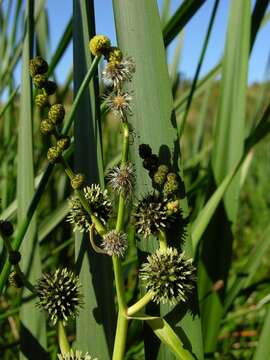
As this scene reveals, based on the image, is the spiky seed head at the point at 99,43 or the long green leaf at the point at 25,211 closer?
the spiky seed head at the point at 99,43

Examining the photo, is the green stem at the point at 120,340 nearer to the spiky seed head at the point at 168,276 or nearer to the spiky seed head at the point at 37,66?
the spiky seed head at the point at 168,276

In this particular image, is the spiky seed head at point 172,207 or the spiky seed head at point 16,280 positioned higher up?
the spiky seed head at point 172,207

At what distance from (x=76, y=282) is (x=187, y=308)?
0.39 feet

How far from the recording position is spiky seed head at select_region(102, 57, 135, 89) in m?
0.43

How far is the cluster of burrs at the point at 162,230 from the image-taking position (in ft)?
1.52

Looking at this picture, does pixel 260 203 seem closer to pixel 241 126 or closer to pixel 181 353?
pixel 241 126

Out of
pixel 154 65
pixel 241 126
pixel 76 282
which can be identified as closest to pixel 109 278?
pixel 76 282

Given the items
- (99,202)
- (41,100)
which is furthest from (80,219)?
(41,100)

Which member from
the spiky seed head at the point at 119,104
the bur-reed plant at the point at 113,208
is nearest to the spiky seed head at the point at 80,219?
the bur-reed plant at the point at 113,208

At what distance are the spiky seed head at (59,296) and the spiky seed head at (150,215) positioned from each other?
0.28ft

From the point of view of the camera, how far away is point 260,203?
226 cm

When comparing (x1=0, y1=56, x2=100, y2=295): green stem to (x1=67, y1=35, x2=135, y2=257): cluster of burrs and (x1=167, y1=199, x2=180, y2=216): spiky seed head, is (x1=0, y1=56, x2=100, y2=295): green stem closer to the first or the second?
(x1=67, y1=35, x2=135, y2=257): cluster of burrs

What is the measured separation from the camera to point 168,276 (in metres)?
0.46

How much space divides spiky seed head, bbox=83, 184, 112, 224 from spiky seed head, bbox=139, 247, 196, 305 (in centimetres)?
6
